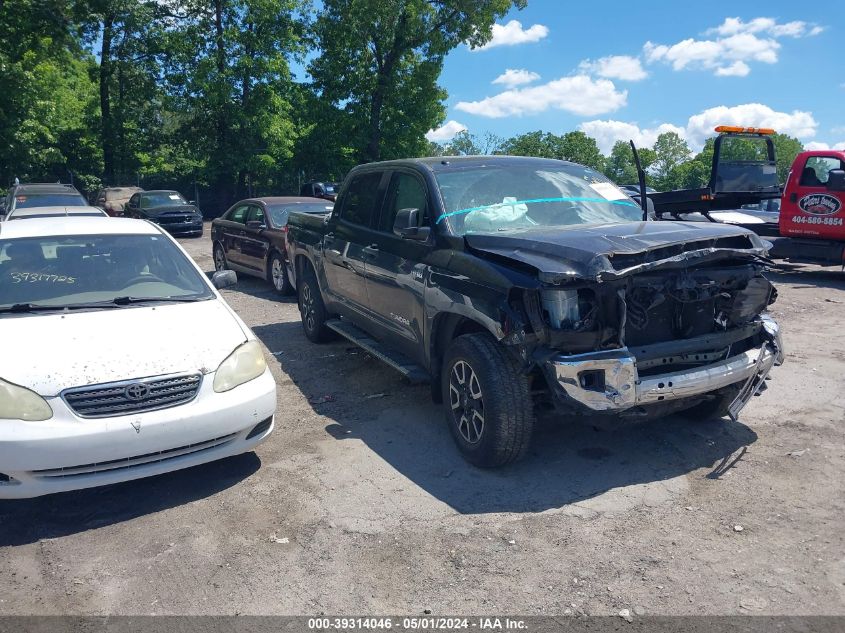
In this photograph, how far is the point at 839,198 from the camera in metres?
10.9

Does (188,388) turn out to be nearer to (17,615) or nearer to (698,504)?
(17,615)

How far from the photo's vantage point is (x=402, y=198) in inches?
226

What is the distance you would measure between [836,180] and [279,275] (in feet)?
29.4

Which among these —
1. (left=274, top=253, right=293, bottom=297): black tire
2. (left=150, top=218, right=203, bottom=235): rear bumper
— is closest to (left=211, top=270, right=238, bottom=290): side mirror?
(left=274, top=253, right=293, bottom=297): black tire

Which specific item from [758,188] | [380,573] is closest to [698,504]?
[380,573]

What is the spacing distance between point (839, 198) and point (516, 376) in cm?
940

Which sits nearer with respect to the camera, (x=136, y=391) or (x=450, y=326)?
(x=136, y=391)

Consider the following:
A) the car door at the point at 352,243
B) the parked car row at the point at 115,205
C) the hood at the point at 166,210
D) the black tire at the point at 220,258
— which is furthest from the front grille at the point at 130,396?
the hood at the point at 166,210

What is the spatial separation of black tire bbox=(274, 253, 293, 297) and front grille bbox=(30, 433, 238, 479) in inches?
267

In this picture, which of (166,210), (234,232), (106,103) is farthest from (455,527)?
(106,103)

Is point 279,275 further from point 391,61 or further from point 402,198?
point 391,61

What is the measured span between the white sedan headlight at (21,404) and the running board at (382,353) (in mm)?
2453

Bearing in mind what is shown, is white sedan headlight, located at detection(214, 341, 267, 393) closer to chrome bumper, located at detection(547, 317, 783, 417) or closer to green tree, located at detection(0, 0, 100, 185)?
chrome bumper, located at detection(547, 317, 783, 417)

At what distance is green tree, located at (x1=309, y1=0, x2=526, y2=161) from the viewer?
31.8 m
